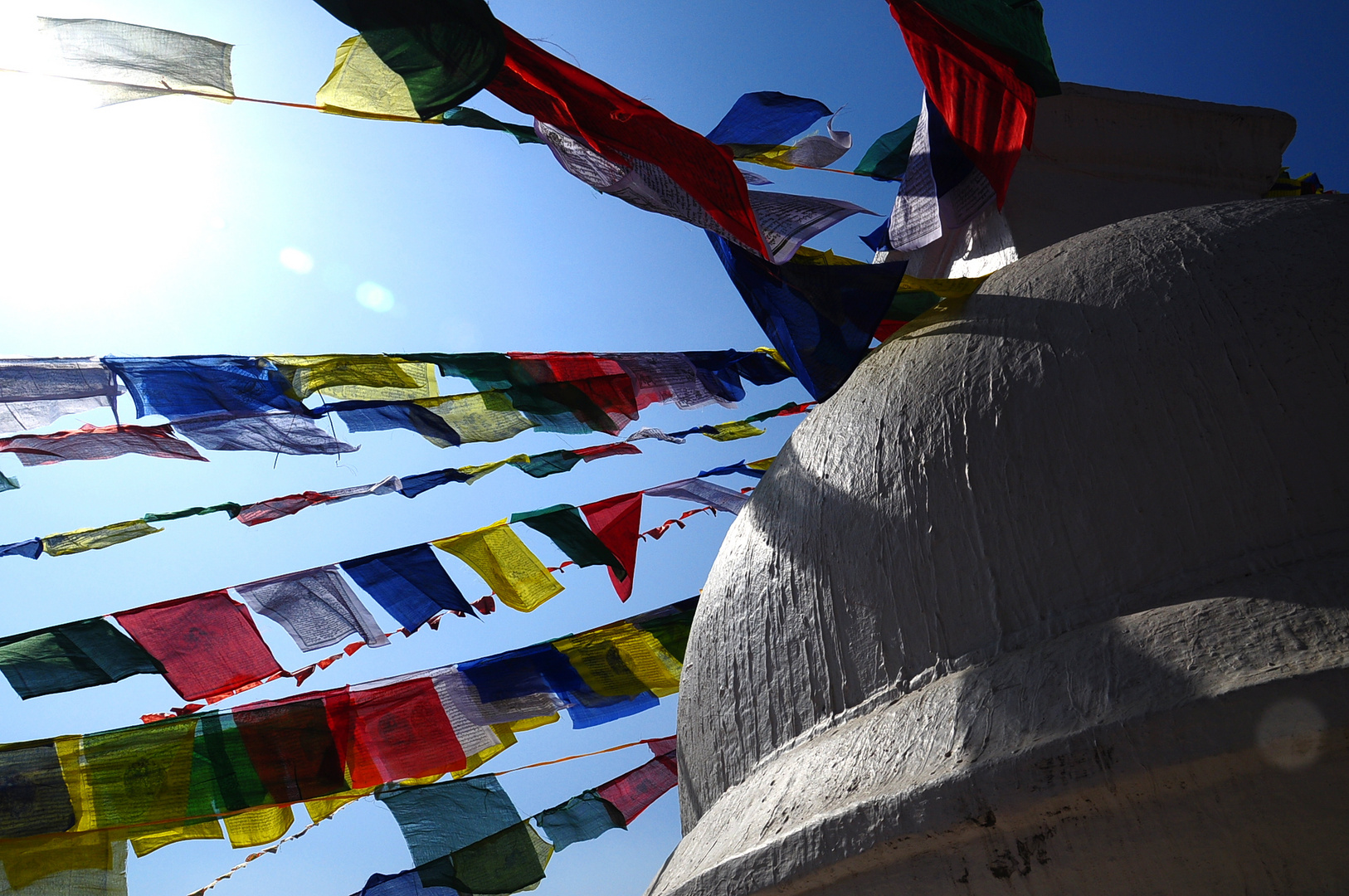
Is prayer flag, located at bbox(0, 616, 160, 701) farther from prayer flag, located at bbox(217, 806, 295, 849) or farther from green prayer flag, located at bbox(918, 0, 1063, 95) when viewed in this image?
green prayer flag, located at bbox(918, 0, 1063, 95)

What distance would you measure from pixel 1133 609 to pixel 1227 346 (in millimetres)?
469

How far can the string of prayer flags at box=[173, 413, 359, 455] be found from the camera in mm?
2873

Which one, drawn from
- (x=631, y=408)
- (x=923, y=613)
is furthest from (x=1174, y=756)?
(x=631, y=408)

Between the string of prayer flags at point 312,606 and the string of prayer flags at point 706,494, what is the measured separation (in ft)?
4.61

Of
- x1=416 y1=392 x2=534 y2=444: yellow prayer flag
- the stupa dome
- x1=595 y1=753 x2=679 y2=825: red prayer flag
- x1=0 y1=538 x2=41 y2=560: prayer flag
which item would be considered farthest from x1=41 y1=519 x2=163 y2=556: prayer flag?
the stupa dome

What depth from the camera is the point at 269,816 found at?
3.35 m

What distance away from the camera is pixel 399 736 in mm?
3445

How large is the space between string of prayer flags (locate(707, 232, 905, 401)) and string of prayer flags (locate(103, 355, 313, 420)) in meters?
1.77

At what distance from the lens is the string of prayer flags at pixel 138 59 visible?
181cm

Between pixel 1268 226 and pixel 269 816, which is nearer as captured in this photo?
pixel 1268 226

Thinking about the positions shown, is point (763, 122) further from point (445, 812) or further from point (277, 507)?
point (445, 812)

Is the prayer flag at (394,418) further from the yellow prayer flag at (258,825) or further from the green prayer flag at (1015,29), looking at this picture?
the green prayer flag at (1015,29)

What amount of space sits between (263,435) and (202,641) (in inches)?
34.1

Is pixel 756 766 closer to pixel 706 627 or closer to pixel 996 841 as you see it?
pixel 706 627
